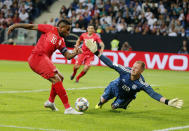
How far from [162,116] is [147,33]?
64.4ft

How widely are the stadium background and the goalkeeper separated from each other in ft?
1.05

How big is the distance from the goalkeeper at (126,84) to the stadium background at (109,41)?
0.32 metres

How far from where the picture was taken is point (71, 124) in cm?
856

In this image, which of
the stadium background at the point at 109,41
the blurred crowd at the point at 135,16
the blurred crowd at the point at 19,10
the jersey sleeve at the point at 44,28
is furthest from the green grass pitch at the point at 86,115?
the blurred crowd at the point at 19,10

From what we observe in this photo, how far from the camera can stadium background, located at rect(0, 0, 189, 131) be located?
42.8 ft

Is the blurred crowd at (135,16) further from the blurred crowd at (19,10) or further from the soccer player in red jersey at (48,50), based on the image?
the soccer player in red jersey at (48,50)

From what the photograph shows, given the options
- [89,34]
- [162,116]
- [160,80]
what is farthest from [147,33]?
[162,116]

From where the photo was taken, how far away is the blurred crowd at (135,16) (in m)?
29.2

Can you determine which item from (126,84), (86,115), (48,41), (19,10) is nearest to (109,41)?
(19,10)

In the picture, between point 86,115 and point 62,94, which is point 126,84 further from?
point 62,94

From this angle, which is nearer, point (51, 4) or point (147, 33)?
point (147, 33)

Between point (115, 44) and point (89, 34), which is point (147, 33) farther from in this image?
point (89, 34)

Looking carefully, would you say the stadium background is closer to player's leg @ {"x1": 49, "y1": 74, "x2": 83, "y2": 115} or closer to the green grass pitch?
the green grass pitch

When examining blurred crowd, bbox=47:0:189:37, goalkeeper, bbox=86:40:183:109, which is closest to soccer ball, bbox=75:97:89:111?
goalkeeper, bbox=86:40:183:109
